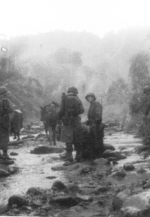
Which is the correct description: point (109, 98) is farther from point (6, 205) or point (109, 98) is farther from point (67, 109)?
point (6, 205)

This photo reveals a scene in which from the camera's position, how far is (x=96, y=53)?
81312 mm

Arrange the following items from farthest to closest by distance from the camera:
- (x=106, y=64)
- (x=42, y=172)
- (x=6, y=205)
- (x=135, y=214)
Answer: (x=106, y=64)
(x=42, y=172)
(x=6, y=205)
(x=135, y=214)

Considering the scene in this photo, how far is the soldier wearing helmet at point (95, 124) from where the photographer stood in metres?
8.54

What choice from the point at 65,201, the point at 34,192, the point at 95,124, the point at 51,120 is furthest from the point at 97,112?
the point at 65,201

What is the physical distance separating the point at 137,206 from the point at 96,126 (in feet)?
16.8

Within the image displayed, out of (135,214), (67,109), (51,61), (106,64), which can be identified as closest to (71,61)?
(51,61)

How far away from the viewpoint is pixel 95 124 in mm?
8664

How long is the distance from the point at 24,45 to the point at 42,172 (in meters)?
72.1

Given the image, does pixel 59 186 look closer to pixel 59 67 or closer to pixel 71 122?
pixel 71 122

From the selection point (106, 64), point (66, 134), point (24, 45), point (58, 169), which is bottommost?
point (58, 169)

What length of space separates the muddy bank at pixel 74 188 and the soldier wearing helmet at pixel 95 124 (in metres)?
0.81

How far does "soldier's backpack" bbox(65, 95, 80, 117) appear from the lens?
807 cm

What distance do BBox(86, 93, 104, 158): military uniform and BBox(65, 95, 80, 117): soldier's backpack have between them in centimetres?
55

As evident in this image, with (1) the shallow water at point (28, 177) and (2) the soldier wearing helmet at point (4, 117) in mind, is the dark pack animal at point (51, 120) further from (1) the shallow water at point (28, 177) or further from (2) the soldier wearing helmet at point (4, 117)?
(2) the soldier wearing helmet at point (4, 117)
